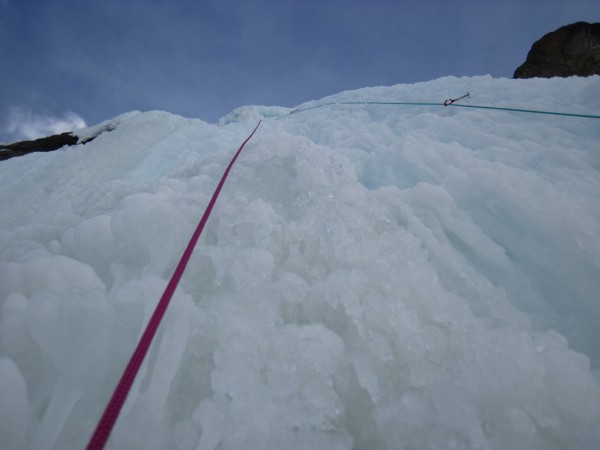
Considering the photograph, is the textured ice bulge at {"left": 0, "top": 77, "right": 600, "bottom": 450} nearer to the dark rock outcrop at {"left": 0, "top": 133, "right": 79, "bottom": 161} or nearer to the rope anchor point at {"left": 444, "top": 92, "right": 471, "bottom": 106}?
the rope anchor point at {"left": 444, "top": 92, "right": 471, "bottom": 106}

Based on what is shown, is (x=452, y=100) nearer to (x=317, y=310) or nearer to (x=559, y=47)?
(x=317, y=310)

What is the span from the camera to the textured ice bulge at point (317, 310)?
101cm

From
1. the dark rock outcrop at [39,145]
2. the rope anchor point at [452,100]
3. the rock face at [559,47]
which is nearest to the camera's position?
the rope anchor point at [452,100]

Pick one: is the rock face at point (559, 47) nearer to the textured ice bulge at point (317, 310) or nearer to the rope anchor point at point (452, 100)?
the rope anchor point at point (452, 100)

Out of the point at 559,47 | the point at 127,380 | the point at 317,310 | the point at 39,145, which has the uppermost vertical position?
the point at 559,47

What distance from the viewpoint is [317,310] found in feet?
4.42

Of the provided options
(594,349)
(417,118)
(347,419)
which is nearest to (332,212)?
(347,419)

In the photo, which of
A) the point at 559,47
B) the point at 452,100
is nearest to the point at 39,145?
the point at 452,100

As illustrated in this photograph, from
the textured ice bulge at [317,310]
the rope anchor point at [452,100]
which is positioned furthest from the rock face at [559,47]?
the textured ice bulge at [317,310]

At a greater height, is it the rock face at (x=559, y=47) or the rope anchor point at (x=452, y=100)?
the rock face at (x=559, y=47)

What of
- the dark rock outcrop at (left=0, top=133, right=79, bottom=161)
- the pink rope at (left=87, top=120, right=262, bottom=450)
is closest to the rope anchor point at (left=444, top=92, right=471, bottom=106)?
the pink rope at (left=87, top=120, right=262, bottom=450)

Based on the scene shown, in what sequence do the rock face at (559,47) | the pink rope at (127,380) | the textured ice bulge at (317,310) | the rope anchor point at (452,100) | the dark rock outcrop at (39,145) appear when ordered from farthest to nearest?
the rock face at (559,47), the dark rock outcrop at (39,145), the rope anchor point at (452,100), the textured ice bulge at (317,310), the pink rope at (127,380)

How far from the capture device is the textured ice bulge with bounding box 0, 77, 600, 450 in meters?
1.01

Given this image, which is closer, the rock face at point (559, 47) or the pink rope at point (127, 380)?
the pink rope at point (127, 380)
